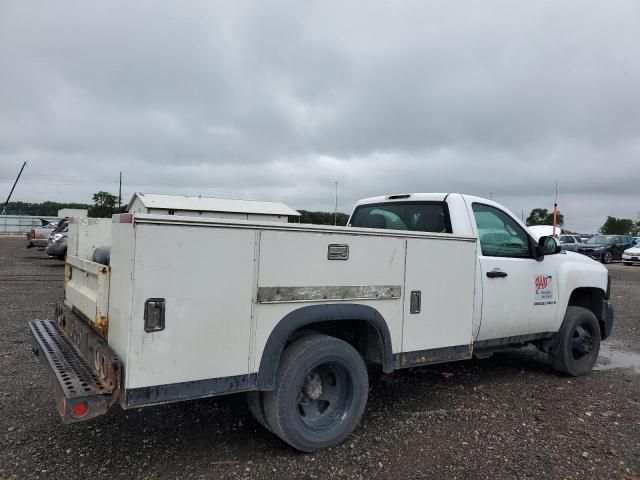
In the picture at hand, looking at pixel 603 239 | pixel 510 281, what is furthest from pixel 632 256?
pixel 510 281

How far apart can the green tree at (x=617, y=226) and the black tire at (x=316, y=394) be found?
93628 mm

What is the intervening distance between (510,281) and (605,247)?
29353mm

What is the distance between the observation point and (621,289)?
15.4m

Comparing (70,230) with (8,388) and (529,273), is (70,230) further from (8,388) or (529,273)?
(529,273)

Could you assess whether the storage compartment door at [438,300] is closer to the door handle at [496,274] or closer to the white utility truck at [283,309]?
the white utility truck at [283,309]

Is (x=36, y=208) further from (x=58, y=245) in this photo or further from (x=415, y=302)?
(x=415, y=302)

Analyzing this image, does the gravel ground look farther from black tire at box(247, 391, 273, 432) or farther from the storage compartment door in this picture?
the storage compartment door

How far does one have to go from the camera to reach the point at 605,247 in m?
30.2

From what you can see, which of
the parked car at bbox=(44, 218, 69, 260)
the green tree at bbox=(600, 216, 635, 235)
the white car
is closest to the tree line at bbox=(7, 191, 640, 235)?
the green tree at bbox=(600, 216, 635, 235)

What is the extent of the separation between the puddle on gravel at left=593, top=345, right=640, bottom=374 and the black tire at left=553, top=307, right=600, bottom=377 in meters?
0.56

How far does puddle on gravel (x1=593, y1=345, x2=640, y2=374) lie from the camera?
6.53 meters

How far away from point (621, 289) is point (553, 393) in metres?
12.0

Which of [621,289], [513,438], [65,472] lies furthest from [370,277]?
[621,289]

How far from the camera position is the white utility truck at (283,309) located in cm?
295
